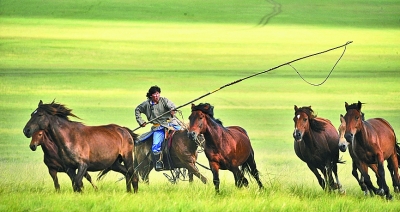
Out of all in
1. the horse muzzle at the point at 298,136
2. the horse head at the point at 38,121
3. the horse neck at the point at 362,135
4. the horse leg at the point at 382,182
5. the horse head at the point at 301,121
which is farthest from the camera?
the horse head at the point at 301,121

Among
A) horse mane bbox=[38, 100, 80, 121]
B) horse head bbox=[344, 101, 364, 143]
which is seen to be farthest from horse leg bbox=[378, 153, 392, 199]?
horse mane bbox=[38, 100, 80, 121]

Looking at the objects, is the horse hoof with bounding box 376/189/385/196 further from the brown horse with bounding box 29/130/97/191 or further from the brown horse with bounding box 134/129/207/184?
the brown horse with bounding box 29/130/97/191

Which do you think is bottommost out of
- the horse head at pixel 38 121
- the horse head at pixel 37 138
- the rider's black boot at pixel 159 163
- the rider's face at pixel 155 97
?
the rider's black boot at pixel 159 163

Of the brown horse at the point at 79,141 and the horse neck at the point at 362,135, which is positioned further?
the horse neck at the point at 362,135

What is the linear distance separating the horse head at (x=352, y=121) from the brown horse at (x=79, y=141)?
257cm

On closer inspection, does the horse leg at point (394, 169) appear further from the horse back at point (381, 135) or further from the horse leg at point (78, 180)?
the horse leg at point (78, 180)

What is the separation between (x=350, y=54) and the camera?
47.7 meters

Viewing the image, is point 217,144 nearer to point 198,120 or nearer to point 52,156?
point 198,120

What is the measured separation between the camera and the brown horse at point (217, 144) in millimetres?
13633

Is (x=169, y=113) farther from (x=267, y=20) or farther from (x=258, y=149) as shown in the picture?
(x=267, y=20)

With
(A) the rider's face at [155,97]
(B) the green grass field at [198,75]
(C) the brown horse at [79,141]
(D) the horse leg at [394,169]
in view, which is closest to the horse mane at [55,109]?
(C) the brown horse at [79,141]

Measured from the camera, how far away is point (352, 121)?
1343 centimetres

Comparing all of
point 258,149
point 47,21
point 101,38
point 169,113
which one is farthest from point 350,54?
point 169,113

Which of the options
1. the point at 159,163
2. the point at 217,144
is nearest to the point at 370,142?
the point at 217,144
